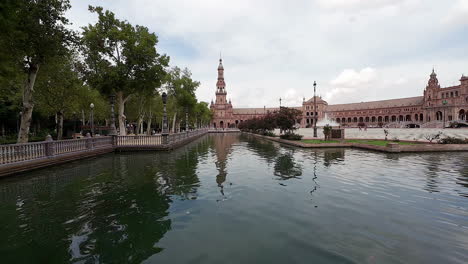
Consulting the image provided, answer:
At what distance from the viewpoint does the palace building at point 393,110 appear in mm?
85375

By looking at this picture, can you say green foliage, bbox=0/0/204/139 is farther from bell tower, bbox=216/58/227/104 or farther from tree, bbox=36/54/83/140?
bell tower, bbox=216/58/227/104

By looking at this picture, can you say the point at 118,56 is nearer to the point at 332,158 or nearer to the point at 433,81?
the point at 332,158

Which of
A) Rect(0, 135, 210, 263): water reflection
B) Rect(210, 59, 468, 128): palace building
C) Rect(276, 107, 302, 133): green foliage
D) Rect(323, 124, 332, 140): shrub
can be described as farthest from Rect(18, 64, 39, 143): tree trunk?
Rect(210, 59, 468, 128): palace building

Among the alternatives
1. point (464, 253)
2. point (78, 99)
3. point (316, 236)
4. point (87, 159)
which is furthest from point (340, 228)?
point (78, 99)

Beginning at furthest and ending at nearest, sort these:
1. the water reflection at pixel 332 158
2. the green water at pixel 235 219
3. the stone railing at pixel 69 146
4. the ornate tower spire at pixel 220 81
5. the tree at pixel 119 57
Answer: the ornate tower spire at pixel 220 81 < the tree at pixel 119 57 < the water reflection at pixel 332 158 < the stone railing at pixel 69 146 < the green water at pixel 235 219

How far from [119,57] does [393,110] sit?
129m

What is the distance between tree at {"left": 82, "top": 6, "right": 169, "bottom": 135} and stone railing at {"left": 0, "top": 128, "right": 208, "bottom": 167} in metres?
2.85

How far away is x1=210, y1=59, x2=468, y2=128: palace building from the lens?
8538 cm

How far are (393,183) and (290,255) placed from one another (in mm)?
6944

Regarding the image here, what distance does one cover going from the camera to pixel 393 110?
A: 373 ft

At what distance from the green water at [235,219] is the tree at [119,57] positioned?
1426 cm

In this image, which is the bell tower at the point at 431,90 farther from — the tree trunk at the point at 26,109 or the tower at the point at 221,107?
the tree trunk at the point at 26,109

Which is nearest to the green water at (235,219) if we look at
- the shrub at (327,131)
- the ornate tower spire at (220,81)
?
the shrub at (327,131)

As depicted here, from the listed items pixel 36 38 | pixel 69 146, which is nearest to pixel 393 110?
pixel 69 146
